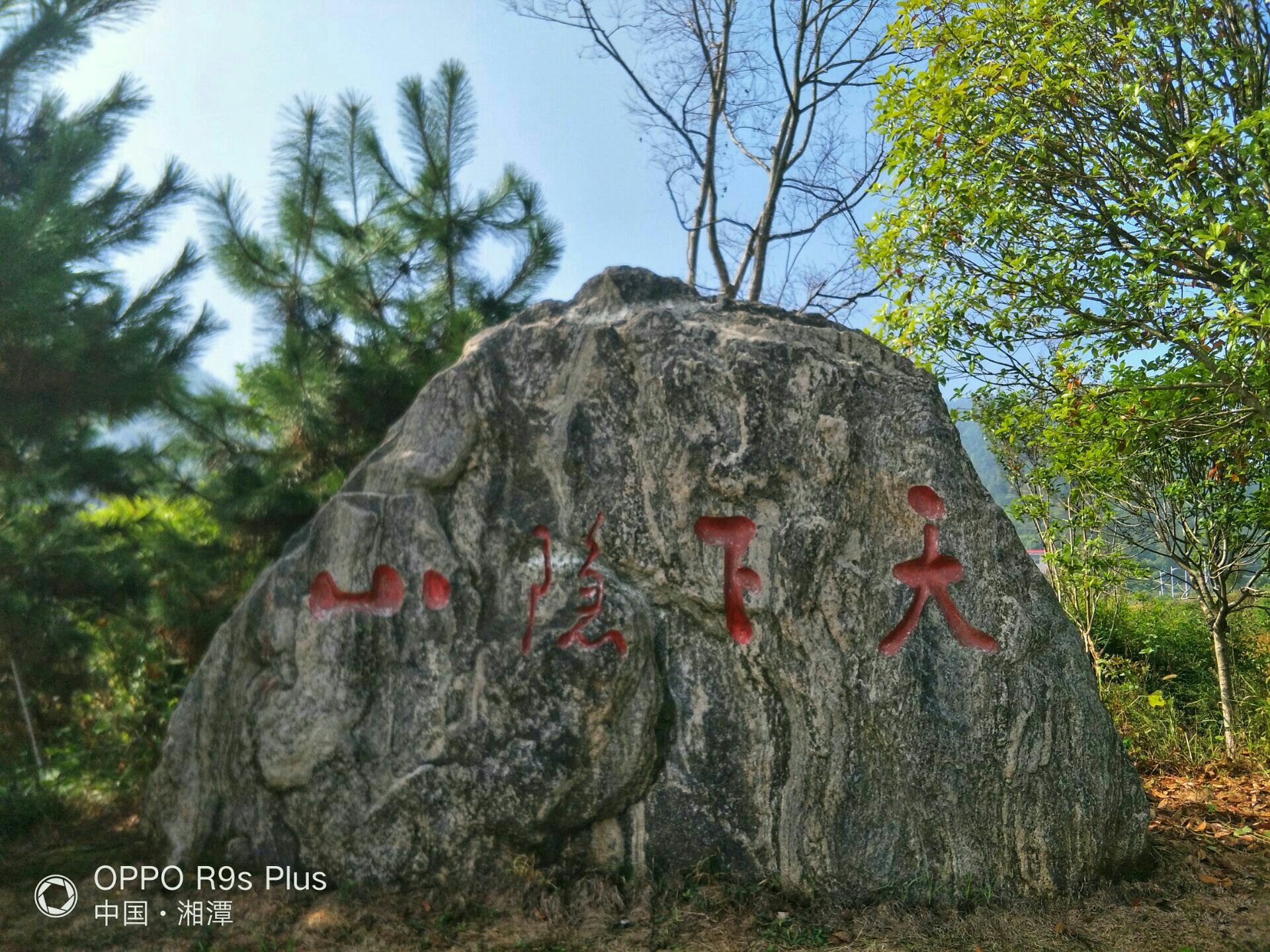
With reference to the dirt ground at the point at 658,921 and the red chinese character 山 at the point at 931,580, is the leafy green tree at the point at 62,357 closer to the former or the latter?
the dirt ground at the point at 658,921

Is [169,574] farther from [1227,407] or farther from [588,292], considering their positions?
[1227,407]

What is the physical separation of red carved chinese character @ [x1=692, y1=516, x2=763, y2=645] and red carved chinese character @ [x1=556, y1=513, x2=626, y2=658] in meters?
0.38

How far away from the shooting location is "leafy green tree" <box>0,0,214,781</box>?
4.36 meters

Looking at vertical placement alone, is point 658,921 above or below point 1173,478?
below

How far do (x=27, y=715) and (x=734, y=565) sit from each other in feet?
12.3

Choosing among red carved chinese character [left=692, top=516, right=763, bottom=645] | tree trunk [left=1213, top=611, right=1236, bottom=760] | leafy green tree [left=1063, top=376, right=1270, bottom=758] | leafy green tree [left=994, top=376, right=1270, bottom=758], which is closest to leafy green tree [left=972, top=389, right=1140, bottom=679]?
leafy green tree [left=994, top=376, right=1270, bottom=758]

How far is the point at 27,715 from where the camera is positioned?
4703mm

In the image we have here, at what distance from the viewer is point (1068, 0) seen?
15.4 feet

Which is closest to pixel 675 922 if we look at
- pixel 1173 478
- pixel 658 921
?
→ pixel 658 921

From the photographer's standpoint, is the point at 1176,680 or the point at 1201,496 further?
the point at 1176,680

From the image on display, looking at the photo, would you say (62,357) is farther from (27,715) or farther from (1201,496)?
(1201,496)

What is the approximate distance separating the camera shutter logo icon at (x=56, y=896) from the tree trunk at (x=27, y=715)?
1.09 metres

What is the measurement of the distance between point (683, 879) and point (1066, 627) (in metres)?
1.67

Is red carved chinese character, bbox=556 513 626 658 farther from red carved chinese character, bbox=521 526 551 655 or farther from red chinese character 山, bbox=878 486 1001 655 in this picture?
red chinese character 山, bbox=878 486 1001 655
